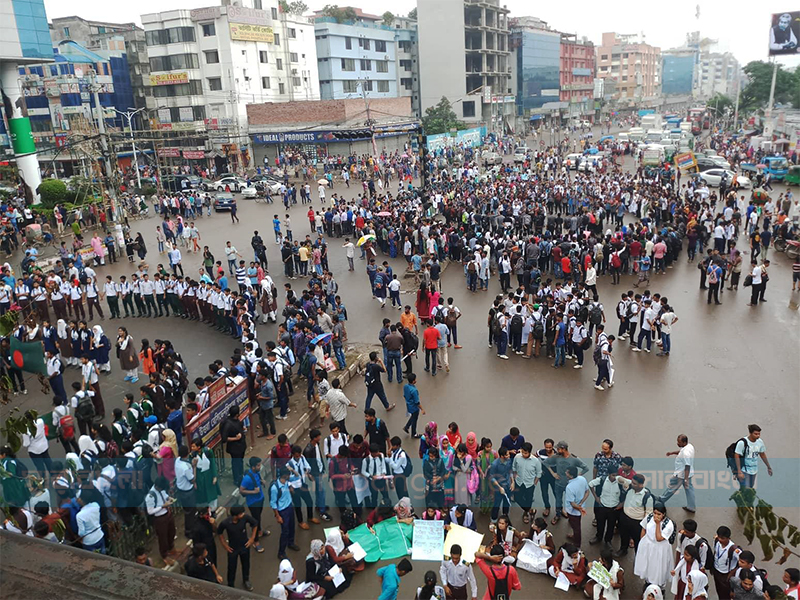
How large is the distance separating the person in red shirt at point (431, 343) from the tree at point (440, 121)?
43975mm

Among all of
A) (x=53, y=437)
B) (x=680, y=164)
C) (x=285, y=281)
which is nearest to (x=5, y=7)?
(x=285, y=281)

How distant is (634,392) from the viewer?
11.0 metres

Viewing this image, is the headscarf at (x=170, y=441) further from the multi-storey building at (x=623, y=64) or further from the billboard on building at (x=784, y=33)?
the multi-storey building at (x=623, y=64)

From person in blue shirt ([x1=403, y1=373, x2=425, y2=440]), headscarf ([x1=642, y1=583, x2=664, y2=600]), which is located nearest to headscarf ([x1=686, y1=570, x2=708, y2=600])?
headscarf ([x1=642, y1=583, x2=664, y2=600])

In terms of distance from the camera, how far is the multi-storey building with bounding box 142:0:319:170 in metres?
45.3

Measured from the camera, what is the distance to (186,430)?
310 inches

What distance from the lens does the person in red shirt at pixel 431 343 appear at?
11.7 m

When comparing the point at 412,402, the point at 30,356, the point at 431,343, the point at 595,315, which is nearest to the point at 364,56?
the point at 595,315

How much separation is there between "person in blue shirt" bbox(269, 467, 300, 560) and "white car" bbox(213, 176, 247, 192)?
3105 cm

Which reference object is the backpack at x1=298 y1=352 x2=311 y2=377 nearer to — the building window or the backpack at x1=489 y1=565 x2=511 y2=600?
the backpack at x1=489 y1=565 x2=511 y2=600

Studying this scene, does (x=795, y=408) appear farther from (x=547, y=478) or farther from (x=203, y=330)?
(x=203, y=330)

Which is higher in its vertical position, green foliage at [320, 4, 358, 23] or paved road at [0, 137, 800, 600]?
green foliage at [320, 4, 358, 23]

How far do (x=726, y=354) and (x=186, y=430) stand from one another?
1078 cm

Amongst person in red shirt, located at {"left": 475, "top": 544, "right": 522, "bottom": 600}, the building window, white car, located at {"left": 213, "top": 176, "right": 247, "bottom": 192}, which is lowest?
person in red shirt, located at {"left": 475, "top": 544, "right": 522, "bottom": 600}
